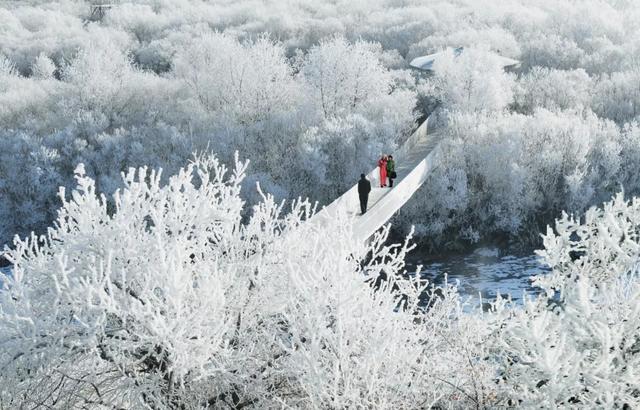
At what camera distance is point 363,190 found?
15.8 m

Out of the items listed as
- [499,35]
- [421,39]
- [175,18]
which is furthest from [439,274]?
[175,18]

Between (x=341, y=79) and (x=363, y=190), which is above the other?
(x=363, y=190)

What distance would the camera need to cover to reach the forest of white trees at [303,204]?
22.7ft

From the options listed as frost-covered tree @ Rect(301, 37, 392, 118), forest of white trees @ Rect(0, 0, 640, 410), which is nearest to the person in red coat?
forest of white trees @ Rect(0, 0, 640, 410)

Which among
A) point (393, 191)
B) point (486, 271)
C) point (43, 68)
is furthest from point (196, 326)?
point (43, 68)

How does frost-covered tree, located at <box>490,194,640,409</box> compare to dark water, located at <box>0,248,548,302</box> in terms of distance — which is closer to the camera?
frost-covered tree, located at <box>490,194,640,409</box>

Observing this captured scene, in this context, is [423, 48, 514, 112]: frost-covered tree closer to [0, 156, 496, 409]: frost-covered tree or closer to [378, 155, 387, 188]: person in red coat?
[378, 155, 387, 188]: person in red coat

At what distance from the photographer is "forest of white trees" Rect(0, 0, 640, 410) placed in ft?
22.7

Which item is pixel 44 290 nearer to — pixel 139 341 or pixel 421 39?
pixel 139 341

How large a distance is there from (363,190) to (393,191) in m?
2.60

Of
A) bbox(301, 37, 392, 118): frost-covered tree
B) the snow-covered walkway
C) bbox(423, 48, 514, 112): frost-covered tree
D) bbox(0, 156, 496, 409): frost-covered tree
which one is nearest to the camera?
bbox(0, 156, 496, 409): frost-covered tree

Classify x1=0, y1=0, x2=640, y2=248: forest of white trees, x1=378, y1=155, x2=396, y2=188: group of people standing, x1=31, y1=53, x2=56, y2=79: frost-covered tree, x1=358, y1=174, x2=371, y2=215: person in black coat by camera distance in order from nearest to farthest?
1. x1=358, y1=174, x2=371, y2=215: person in black coat
2. x1=378, y1=155, x2=396, y2=188: group of people standing
3. x1=0, y1=0, x2=640, y2=248: forest of white trees
4. x1=31, y1=53, x2=56, y2=79: frost-covered tree

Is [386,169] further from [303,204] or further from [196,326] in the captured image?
[196,326]

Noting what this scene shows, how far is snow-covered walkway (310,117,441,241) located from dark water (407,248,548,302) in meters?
2.83
